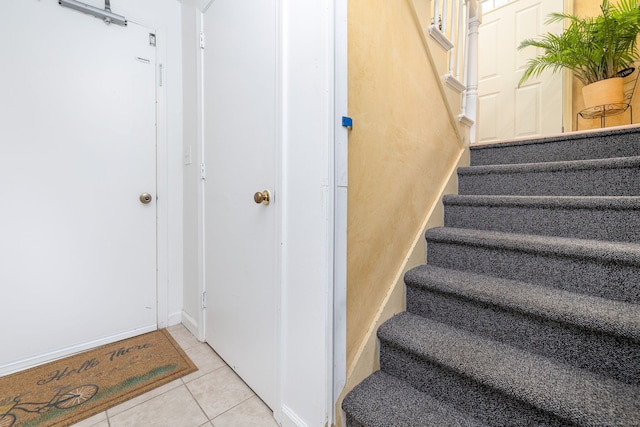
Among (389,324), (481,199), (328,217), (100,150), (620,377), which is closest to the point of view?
(620,377)

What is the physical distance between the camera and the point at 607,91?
2.01m

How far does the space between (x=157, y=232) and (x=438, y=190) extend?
191 cm

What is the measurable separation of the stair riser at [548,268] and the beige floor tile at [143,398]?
148cm

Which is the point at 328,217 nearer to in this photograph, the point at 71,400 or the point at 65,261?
the point at 71,400

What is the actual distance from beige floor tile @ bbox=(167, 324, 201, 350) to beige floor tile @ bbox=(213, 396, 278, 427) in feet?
2.12

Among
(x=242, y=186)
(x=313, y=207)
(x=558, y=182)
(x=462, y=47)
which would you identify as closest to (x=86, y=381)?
(x=242, y=186)

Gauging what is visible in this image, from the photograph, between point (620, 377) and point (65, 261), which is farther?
point (65, 261)

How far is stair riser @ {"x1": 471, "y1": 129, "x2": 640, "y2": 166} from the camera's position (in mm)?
1291

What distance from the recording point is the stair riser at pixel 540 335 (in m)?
0.77

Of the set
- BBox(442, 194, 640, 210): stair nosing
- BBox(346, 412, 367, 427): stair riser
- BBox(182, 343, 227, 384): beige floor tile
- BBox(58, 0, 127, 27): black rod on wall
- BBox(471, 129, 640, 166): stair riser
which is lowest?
BBox(182, 343, 227, 384): beige floor tile

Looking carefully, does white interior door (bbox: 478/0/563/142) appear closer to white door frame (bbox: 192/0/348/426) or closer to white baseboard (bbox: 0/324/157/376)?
white door frame (bbox: 192/0/348/426)

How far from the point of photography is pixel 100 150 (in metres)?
1.58

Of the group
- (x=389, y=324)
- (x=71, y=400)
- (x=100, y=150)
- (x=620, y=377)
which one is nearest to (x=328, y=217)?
(x=389, y=324)

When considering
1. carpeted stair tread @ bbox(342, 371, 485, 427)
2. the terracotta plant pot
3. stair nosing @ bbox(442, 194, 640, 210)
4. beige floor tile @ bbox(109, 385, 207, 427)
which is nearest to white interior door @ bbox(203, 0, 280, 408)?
beige floor tile @ bbox(109, 385, 207, 427)
